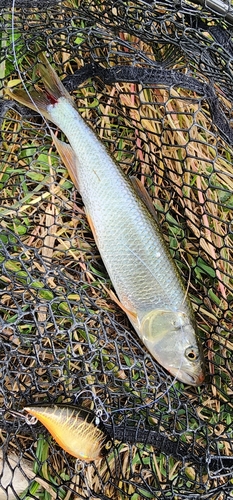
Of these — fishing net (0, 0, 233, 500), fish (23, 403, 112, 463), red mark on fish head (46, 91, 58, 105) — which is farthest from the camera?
red mark on fish head (46, 91, 58, 105)

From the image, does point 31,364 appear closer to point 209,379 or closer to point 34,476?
point 34,476

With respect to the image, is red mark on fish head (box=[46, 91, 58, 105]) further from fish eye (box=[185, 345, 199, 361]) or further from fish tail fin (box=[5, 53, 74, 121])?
fish eye (box=[185, 345, 199, 361])

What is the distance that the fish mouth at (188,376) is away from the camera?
6.53ft

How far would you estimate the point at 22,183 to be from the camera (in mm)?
2119

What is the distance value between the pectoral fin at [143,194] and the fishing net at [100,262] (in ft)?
0.32

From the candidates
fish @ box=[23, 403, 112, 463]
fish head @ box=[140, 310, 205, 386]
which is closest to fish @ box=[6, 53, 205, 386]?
fish head @ box=[140, 310, 205, 386]

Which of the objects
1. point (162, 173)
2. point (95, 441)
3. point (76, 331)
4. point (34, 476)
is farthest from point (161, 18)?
point (34, 476)

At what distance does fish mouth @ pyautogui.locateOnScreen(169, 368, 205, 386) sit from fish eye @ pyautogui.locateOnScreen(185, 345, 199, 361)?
0.20 feet

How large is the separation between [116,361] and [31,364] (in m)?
0.36

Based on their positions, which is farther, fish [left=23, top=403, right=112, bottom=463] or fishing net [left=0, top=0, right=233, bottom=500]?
fishing net [left=0, top=0, right=233, bottom=500]

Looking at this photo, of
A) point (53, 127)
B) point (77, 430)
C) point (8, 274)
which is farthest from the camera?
point (53, 127)

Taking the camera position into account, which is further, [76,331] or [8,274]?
[76,331]

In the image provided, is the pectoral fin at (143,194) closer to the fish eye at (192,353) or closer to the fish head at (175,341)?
the fish head at (175,341)

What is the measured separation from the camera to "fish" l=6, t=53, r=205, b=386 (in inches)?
78.2
